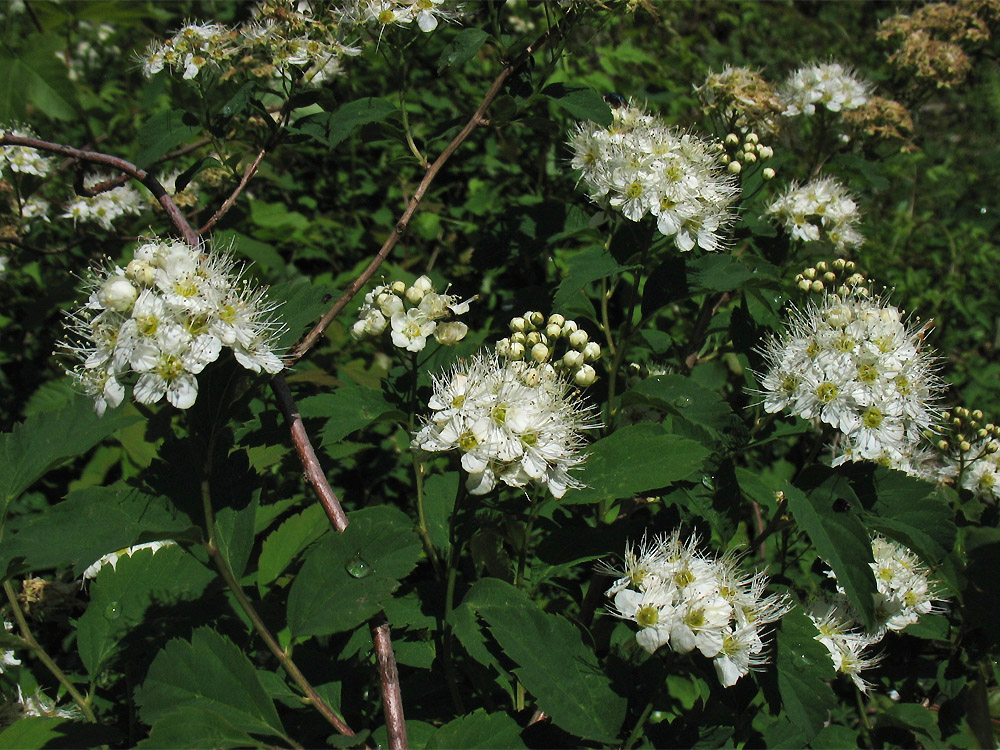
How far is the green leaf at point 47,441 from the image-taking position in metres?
1.68

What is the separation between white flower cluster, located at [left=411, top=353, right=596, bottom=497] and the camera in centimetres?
143

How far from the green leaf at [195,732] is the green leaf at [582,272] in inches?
46.9

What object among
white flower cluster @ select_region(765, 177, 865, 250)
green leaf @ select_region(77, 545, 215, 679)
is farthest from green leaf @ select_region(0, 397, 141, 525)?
white flower cluster @ select_region(765, 177, 865, 250)

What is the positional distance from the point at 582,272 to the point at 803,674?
1.12 m

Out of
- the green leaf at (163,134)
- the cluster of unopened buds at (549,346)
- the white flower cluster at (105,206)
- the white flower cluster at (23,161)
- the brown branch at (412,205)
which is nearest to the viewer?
the cluster of unopened buds at (549,346)

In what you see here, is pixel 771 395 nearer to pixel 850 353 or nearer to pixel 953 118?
pixel 850 353

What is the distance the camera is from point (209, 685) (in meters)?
1.45

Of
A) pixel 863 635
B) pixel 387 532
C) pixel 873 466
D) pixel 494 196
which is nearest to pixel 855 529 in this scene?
pixel 873 466

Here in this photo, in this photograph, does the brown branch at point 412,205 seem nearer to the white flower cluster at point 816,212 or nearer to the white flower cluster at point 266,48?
the white flower cluster at point 266,48

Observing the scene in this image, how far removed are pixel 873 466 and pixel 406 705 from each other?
127 cm

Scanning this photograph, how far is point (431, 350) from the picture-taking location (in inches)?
78.7

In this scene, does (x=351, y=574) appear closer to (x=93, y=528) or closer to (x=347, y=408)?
(x=347, y=408)

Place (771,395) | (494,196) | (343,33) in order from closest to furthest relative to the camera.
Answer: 1. (771,395)
2. (343,33)
3. (494,196)

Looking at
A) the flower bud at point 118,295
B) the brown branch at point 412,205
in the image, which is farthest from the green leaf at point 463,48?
the flower bud at point 118,295
